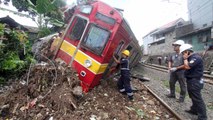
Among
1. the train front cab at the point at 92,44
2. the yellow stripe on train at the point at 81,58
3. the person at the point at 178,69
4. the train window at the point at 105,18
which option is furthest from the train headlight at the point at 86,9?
the person at the point at 178,69

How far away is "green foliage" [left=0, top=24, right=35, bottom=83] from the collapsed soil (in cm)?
129

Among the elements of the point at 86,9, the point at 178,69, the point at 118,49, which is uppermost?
the point at 86,9

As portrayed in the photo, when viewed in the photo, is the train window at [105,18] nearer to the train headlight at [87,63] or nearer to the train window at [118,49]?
the train window at [118,49]

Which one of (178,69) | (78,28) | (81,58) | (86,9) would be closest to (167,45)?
(178,69)

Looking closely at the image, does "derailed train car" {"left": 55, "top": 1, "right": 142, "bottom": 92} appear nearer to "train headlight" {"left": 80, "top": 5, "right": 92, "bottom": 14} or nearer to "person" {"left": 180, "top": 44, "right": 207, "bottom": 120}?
"train headlight" {"left": 80, "top": 5, "right": 92, "bottom": 14}

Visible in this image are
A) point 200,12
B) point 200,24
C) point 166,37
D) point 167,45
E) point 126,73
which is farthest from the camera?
point 166,37

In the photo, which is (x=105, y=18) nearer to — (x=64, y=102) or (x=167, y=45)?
(x=64, y=102)

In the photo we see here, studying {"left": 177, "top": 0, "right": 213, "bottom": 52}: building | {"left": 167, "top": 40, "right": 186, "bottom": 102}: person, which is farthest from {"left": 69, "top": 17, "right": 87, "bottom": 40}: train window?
{"left": 177, "top": 0, "right": 213, "bottom": 52}: building

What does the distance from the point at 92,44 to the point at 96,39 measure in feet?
0.62

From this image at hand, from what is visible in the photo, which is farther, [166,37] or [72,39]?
[166,37]

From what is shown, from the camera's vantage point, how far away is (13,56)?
279 inches

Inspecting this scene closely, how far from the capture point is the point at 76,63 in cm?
556

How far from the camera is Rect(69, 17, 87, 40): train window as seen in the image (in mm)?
5660

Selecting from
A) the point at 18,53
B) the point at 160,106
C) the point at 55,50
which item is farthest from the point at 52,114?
the point at 18,53
